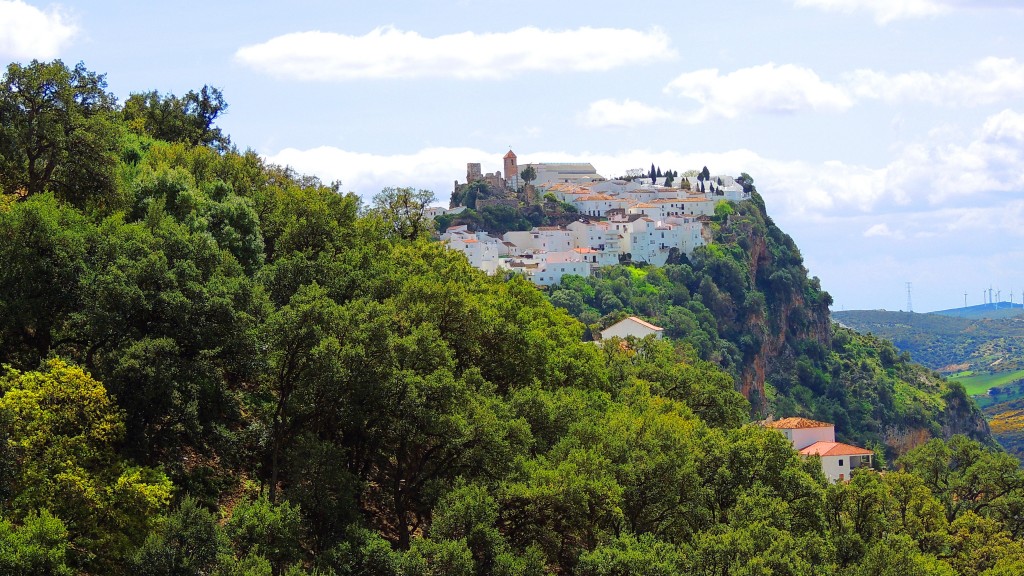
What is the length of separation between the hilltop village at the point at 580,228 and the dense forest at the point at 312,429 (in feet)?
304

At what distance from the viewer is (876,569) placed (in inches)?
1469

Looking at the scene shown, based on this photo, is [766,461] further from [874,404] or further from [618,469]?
[874,404]

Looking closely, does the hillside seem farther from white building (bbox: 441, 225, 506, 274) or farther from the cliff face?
white building (bbox: 441, 225, 506, 274)

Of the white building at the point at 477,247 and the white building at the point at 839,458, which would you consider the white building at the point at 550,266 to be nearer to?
the white building at the point at 477,247

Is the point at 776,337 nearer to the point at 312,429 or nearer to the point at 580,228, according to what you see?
the point at 580,228

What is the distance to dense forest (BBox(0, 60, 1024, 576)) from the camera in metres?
27.9

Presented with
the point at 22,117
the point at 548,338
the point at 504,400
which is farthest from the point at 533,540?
the point at 22,117

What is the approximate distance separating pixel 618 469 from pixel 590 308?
339 ft

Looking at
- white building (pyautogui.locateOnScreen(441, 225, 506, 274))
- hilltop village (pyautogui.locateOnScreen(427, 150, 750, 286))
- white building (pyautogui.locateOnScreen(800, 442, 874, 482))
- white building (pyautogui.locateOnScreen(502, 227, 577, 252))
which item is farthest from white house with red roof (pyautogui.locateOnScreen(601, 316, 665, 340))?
white building (pyautogui.locateOnScreen(502, 227, 577, 252))

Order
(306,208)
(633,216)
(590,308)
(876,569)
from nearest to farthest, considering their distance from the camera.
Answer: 1. (876,569)
2. (306,208)
3. (590,308)
4. (633,216)

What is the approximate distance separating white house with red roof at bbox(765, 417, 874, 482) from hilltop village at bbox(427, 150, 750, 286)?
5101 centimetres

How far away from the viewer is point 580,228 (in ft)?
555

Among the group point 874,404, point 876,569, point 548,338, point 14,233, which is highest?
point 14,233

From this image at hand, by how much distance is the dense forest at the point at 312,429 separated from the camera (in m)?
27.9
